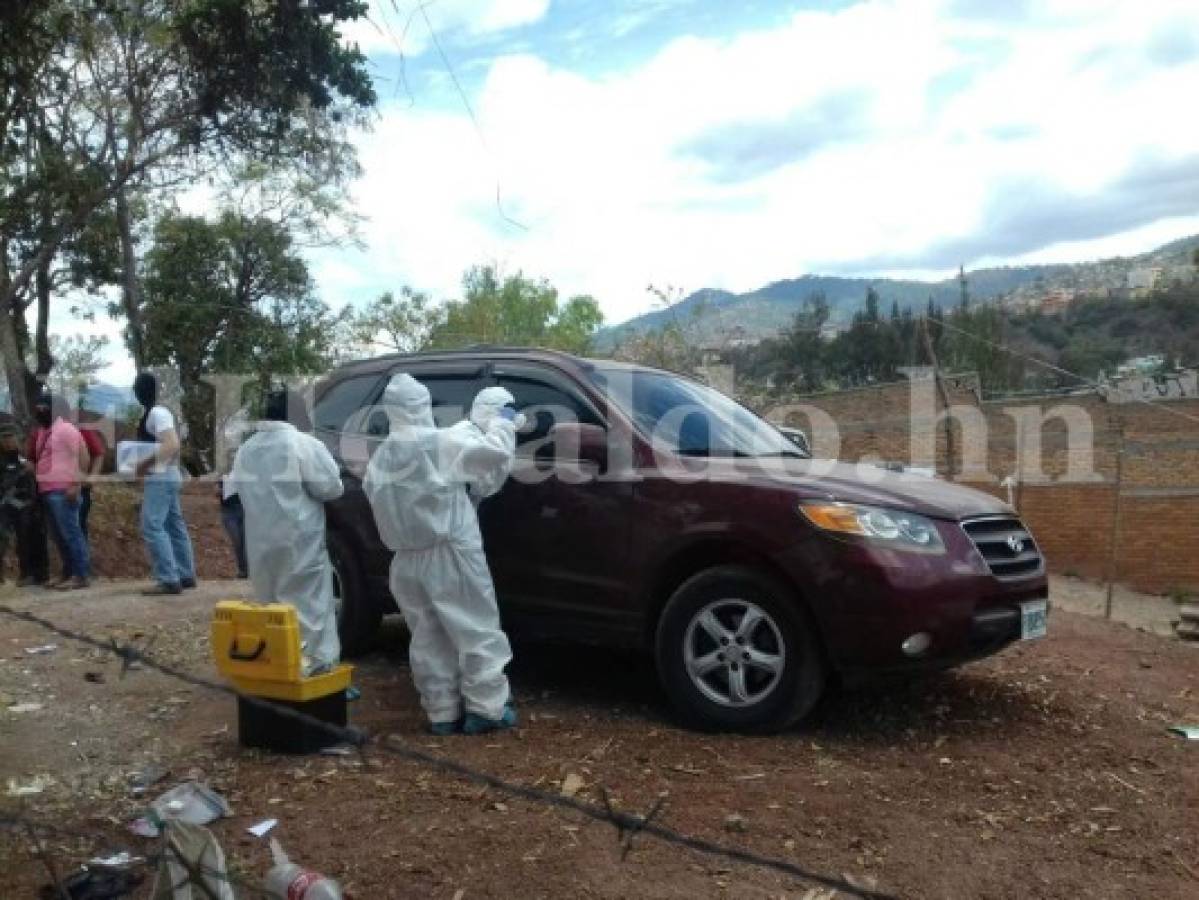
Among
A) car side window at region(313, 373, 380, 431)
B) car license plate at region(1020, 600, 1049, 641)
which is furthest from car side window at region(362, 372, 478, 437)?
car license plate at region(1020, 600, 1049, 641)

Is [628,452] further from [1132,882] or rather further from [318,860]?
[1132,882]

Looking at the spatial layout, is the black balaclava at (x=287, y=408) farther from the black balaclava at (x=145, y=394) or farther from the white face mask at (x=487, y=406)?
the black balaclava at (x=145, y=394)

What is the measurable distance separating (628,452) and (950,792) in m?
2.07

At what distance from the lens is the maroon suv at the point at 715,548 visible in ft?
15.6

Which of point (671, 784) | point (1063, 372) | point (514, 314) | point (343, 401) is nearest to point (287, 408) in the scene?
point (343, 401)

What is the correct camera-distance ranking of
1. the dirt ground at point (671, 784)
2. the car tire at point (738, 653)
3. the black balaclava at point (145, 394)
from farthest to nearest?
1. the black balaclava at point (145, 394)
2. the car tire at point (738, 653)
3. the dirt ground at point (671, 784)

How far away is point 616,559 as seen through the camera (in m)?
5.34

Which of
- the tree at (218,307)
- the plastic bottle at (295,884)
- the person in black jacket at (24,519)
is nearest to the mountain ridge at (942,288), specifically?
the tree at (218,307)

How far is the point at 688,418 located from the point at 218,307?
817 inches

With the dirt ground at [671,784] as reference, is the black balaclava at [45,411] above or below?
above

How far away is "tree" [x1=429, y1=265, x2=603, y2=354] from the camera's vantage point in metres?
43.4

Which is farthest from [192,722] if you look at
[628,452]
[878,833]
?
[878,833]

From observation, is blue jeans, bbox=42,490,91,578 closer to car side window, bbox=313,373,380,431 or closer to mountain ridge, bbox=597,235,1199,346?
car side window, bbox=313,373,380,431

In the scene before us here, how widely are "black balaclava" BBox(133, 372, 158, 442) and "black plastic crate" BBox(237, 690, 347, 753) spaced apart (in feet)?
14.4
